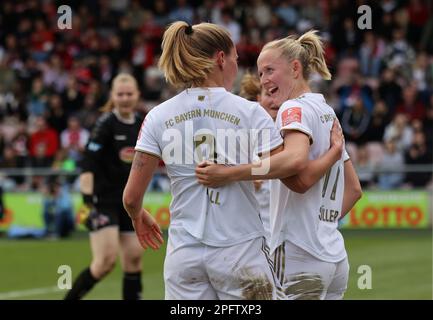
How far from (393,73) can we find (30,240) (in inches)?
368

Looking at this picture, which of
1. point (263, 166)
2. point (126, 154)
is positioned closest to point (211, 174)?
point (263, 166)

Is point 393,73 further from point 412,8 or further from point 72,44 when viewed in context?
point 72,44

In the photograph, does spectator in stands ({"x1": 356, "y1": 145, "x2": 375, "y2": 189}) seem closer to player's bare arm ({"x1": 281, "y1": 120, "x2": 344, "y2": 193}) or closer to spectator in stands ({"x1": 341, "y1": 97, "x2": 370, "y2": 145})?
spectator in stands ({"x1": 341, "y1": 97, "x2": 370, "y2": 145})

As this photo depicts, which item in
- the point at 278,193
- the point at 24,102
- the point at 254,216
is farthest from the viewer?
the point at 24,102

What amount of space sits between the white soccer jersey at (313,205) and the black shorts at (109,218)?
15.6ft

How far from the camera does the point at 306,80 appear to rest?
554cm

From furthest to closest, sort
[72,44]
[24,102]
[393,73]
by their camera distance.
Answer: [72,44] → [24,102] → [393,73]

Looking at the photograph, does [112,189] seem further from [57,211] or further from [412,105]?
[412,105]

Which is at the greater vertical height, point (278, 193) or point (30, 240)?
point (278, 193)

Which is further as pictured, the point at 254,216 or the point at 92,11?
the point at 92,11

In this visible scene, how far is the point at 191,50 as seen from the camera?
498 centimetres

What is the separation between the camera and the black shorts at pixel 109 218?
32.8ft

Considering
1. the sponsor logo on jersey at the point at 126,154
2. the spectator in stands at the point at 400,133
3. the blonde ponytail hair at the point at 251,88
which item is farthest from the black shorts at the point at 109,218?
the spectator in stands at the point at 400,133
